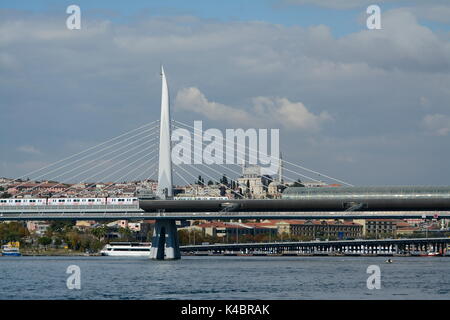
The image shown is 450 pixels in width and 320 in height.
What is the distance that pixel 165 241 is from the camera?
105 meters

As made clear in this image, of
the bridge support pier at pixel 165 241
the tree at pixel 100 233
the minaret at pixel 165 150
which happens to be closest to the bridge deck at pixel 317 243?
the tree at pixel 100 233

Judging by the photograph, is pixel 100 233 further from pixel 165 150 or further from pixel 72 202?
pixel 165 150

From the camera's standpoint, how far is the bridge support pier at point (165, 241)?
104 meters

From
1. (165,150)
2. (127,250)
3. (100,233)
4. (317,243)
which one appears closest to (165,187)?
(165,150)

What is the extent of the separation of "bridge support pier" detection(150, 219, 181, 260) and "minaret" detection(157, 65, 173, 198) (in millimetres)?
5751

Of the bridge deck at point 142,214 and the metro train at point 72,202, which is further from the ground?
the metro train at point 72,202

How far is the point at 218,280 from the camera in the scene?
67.2 m

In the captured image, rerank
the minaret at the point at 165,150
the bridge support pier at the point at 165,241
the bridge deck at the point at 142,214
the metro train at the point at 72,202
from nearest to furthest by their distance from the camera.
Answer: the minaret at the point at 165,150, the bridge deck at the point at 142,214, the metro train at the point at 72,202, the bridge support pier at the point at 165,241

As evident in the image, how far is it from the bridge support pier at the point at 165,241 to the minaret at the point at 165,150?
226 inches

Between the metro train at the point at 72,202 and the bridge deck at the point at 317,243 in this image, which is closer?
the metro train at the point at 72,202

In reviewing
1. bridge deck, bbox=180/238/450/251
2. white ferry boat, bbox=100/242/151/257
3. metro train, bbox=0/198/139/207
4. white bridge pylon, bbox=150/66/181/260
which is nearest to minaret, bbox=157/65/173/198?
white bridge pylon, bbox=150/66/181/260

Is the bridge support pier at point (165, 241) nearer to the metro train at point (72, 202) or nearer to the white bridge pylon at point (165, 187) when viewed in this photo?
the white bridge pylon at point (165, 187)
